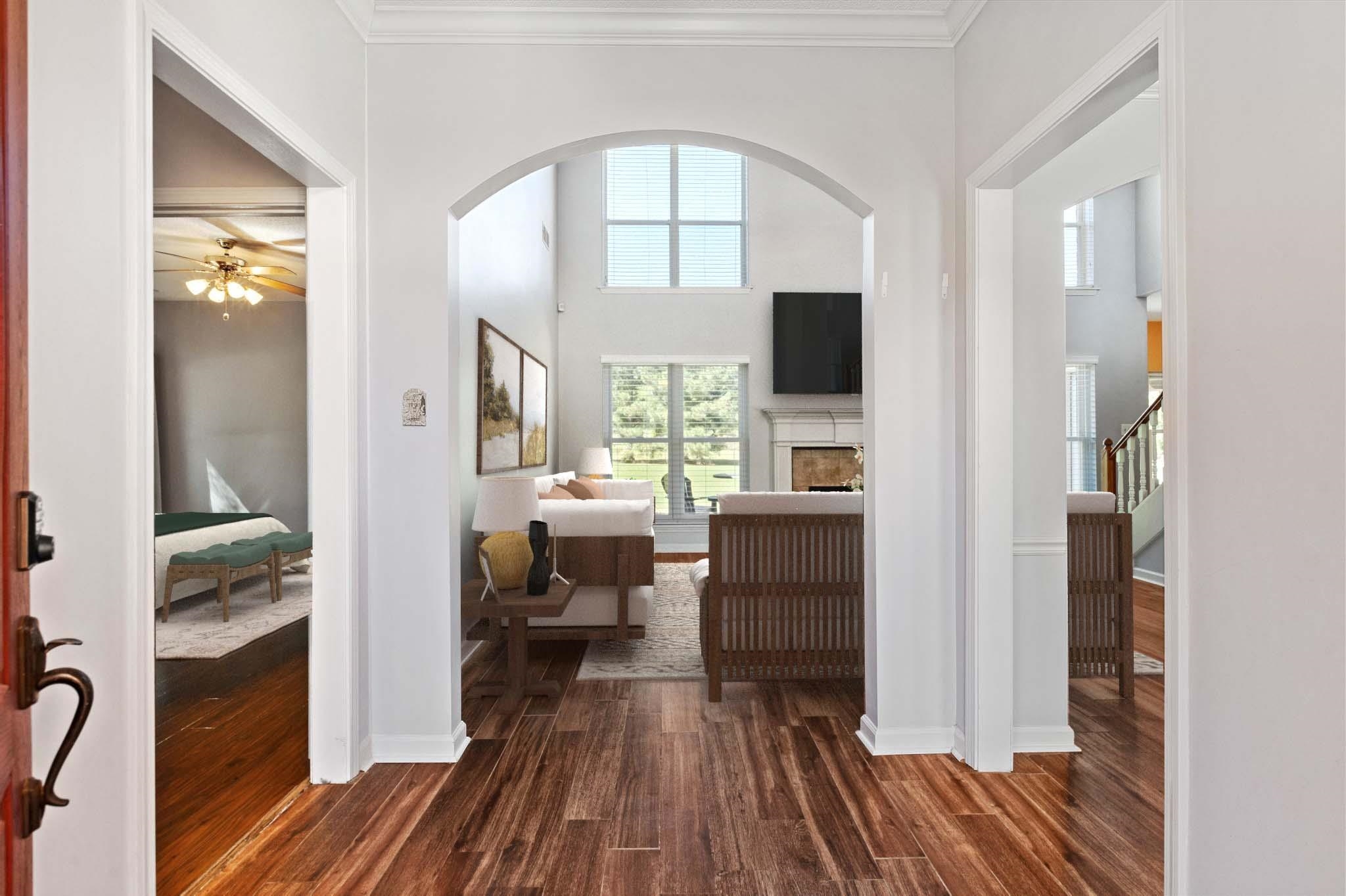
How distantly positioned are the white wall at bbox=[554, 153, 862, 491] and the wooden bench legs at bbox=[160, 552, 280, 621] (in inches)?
159

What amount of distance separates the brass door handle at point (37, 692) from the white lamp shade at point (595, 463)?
22.3 feet

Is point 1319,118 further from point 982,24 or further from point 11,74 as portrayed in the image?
point 11,74

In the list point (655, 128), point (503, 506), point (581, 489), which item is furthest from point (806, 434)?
point (655, 128)

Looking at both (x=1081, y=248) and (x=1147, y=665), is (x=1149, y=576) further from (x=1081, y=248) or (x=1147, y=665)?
(x=1081, y=248)

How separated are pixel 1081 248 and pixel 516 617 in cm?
831

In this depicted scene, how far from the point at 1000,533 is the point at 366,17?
10.1ft

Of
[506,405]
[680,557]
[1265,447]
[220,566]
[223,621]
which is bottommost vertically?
[680,557]

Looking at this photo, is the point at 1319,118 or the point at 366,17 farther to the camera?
the point at 366,17

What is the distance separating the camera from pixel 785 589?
11.5 feet

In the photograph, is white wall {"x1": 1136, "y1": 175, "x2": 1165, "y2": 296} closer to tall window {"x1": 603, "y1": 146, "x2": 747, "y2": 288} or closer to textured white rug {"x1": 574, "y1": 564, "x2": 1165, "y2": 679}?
tall window {"x1": 603, "y1": 146, "x2": 747, "y2": 288}

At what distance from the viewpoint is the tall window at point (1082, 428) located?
28.6ft

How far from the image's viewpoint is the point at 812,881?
2035mm

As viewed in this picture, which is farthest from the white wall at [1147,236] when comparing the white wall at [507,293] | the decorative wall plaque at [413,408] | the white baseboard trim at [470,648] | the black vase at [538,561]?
the decorative wall plaque at [413,408]

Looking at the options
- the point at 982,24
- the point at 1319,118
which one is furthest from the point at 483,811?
the point at 982,24
